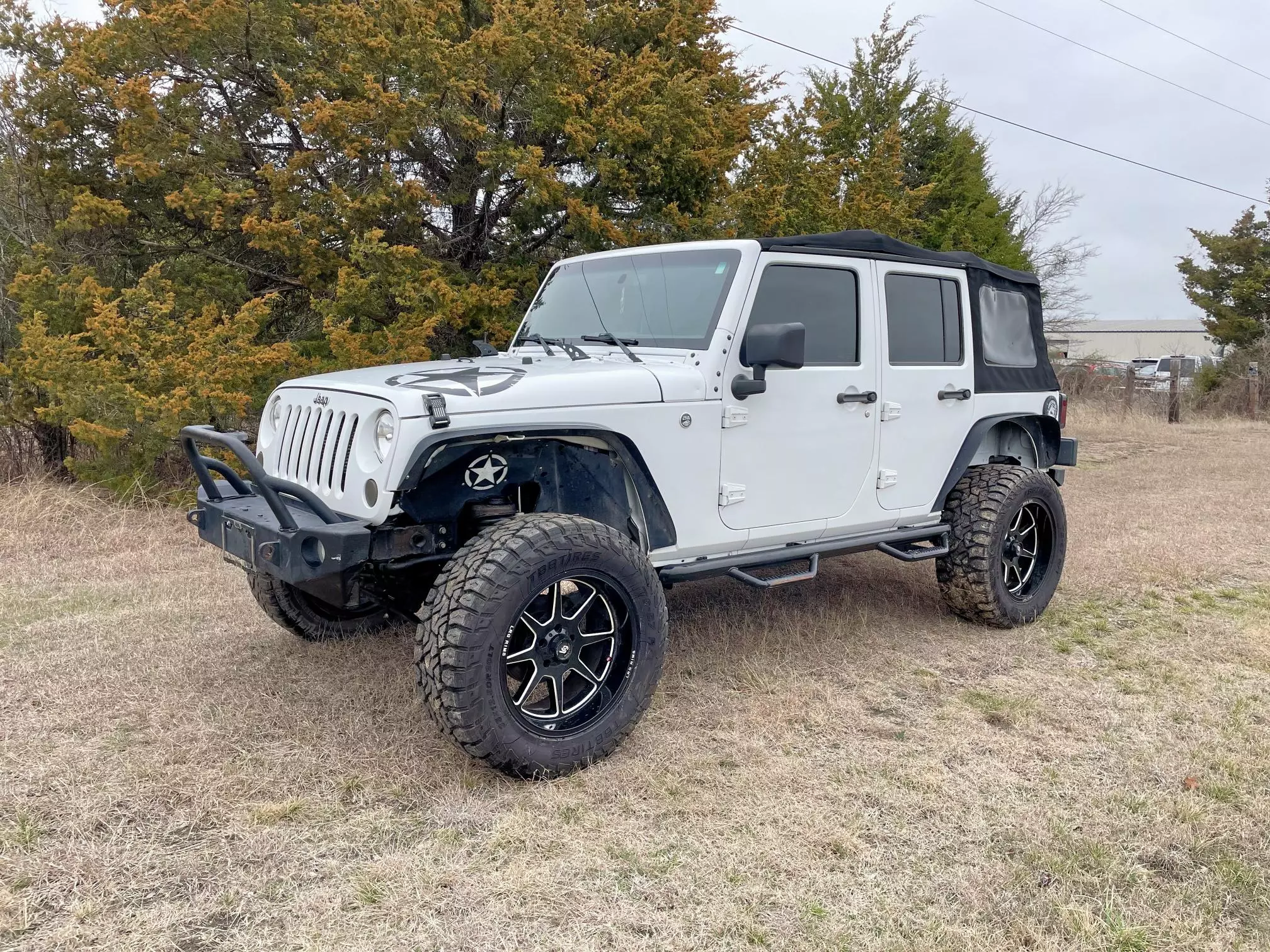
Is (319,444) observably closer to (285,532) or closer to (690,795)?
(285,532)

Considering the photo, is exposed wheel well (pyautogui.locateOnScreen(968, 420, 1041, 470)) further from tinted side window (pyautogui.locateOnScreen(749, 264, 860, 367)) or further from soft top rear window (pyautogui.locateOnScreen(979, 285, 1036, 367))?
tinted side window (pyautogui.locateOnScreen(749, 264, 860, 367))

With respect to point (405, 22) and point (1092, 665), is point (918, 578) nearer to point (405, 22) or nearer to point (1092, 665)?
→ point (1092, 665)

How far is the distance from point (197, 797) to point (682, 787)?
161 cm

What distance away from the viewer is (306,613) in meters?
4.38

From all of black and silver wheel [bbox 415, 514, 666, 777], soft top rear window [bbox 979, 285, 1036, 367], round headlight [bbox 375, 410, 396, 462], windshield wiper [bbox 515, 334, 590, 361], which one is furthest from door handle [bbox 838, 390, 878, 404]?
round headlight [bbox 375, 410, 396, 462]

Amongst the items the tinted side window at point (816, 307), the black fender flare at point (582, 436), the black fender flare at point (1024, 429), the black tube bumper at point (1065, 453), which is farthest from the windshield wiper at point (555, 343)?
the black tube bumper at point (1065, 453)

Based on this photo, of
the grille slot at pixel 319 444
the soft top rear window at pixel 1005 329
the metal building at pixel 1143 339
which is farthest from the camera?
the metal building at pixel 1143 339

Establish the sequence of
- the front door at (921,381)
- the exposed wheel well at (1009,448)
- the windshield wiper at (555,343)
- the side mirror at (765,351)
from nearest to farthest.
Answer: the side mirror at (765,351) < the windshield wiper at (555,343) < the front door at (921,381) < the exposed wheel well at (1009,448)

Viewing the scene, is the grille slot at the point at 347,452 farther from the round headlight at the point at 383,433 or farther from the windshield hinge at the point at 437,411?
the windshield hinge at the point at 437,411

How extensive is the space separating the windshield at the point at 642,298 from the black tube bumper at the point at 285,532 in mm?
1549

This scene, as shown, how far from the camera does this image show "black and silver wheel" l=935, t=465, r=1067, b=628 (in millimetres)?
4852

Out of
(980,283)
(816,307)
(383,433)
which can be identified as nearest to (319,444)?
(383,433)

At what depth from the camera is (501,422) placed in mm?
3141

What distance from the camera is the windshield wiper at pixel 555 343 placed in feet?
13.1
